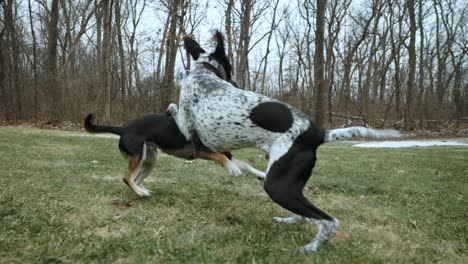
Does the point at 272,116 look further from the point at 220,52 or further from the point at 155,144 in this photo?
the point at 155,144

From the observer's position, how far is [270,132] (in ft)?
10.2

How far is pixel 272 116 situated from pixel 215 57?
1.24 m

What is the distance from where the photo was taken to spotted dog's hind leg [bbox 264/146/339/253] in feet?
9.30

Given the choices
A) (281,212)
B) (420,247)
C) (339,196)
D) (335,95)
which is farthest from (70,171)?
(335,95)

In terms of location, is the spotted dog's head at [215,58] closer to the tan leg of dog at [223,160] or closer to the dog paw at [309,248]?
the tan leg of dog at [223,160]

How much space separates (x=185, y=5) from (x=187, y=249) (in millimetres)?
19902

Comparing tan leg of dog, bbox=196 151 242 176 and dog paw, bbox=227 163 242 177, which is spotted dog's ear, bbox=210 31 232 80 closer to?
tan leg of dog, bbox=196 151 242 176

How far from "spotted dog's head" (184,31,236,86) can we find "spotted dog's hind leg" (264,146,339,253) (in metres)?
1.41

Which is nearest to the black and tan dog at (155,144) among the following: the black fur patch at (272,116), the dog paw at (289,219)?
the dog paw at (289,219)

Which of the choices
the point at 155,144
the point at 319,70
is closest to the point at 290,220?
the point at 155,144

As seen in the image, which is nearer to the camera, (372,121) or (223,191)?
(223,191)

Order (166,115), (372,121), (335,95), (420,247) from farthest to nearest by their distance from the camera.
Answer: (335,95) → (372,121) → (166,115) → (420,247)

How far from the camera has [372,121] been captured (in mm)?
22219

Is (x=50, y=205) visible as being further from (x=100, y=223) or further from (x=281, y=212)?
(x=281, y=212)
